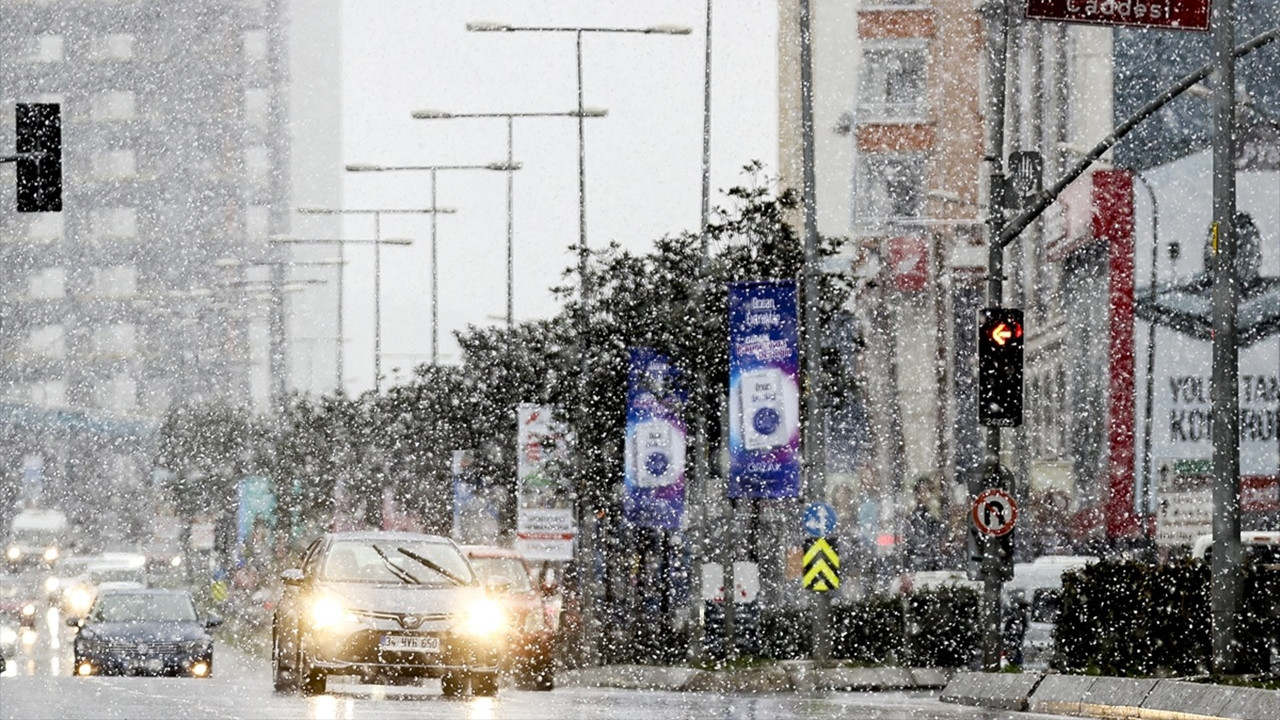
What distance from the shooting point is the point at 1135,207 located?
5075 centimetres

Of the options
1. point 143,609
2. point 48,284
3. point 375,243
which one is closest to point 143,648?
point 143,609

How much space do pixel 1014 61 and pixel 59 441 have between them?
99499 mm

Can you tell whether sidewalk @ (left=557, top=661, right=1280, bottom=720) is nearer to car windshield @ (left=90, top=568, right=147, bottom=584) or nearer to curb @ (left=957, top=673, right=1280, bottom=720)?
curb @ (left=957, top=673, right=1280, bottom=720)

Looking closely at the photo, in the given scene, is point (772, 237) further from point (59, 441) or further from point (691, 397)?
point (59, 441)

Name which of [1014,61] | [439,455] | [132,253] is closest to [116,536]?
[132,253]

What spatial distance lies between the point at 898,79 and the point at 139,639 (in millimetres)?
38954

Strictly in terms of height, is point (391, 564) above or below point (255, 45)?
below

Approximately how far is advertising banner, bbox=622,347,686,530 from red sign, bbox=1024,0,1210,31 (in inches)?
530

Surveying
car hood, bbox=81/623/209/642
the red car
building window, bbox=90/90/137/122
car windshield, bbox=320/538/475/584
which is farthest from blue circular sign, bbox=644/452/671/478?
building window, bbox=90/90/137/122

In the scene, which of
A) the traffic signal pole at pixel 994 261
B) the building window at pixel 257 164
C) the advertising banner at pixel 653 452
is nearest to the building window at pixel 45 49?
the building window at pixel 257 164

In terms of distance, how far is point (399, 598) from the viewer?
72.3ft

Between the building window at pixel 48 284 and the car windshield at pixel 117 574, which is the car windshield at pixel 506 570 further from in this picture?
the building window at pixel 48 284

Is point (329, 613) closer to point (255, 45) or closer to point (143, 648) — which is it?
point (143, 648)

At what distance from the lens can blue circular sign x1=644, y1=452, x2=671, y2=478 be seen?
117 ft
